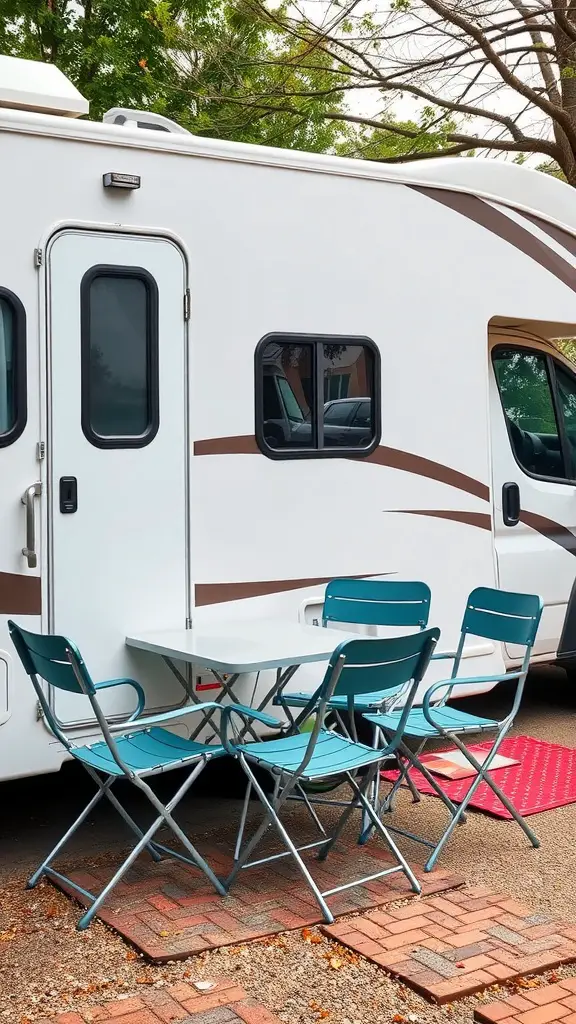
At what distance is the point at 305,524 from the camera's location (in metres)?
4.95

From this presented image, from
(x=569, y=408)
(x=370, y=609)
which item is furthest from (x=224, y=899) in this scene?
(x=569, y=408)

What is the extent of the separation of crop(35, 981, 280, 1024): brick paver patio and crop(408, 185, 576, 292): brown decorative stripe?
3725 millimetres

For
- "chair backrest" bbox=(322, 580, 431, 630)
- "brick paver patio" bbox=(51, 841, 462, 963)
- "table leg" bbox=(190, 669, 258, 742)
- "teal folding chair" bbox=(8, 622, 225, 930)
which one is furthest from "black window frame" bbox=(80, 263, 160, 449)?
"brick paver patio" bbox=(51, 841, 462, 963)

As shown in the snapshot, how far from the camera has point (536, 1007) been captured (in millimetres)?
3203

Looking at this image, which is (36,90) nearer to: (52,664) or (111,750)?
(52,664)

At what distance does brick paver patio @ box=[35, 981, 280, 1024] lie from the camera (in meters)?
3.13

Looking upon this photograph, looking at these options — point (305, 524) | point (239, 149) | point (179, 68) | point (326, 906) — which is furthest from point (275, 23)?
point (326, 906)

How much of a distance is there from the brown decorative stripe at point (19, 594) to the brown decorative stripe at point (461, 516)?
1.88 m

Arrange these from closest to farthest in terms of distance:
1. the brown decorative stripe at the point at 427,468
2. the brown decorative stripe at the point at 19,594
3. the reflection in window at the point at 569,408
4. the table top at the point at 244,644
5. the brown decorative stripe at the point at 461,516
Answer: the table top at the point at 244,644 → the brown decorative stripe at the point at 19,594 → the brown decorative stripe at the point at 427,468 → the brown decorative stripe at the point at 461,516 → the reflection in window at the point at 569,408

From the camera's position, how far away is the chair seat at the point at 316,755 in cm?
382

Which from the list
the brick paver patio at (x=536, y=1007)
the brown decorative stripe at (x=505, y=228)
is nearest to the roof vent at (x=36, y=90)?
the brown decorative stripe at (x=505, y=228)

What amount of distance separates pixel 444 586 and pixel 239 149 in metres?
2.30

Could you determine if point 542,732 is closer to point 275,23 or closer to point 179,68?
point 275,23

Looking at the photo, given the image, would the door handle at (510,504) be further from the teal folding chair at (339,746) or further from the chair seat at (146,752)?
the chair seat at (146,752)
